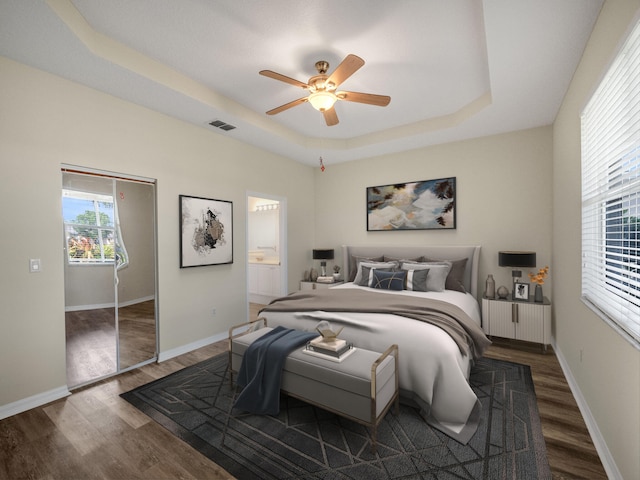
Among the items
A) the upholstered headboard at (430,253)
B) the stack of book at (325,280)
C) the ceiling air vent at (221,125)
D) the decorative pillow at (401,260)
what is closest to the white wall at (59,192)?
the ceiling air vent at (221,125)

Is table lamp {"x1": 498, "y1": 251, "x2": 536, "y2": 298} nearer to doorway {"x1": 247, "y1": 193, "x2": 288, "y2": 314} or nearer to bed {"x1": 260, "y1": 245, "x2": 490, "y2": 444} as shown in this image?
Result: bed {"x1": 260, "y1": 245, "x2": 490, "y2": 444}

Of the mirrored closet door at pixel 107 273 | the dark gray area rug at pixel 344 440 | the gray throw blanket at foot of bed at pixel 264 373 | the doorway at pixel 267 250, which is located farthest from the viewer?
the doorway at pixel 267 250

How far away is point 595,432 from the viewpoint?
1.97 meters

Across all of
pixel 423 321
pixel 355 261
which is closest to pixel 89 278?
pixel 423 321

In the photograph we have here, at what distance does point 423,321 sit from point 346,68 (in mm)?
2118

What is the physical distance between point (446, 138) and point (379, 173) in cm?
117

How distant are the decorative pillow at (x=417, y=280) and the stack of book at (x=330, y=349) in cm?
185

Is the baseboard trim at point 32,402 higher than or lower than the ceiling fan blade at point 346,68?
lower

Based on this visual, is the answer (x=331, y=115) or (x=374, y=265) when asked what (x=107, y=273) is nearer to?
(x=331, y=115)

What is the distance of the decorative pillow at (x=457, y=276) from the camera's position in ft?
13.1

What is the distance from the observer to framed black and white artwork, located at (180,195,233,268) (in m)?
3.64

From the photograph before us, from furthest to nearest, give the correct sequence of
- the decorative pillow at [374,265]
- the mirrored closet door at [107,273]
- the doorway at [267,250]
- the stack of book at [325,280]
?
the doorway at [267,250] → the stack of book at [325,280] → the decorative pillow at [374,265] → the mirrored closet door at [107,273]

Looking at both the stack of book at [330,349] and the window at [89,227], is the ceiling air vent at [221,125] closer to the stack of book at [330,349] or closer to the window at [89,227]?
the window at [89,227]

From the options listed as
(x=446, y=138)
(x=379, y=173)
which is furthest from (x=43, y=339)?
(x=446, y=138)
